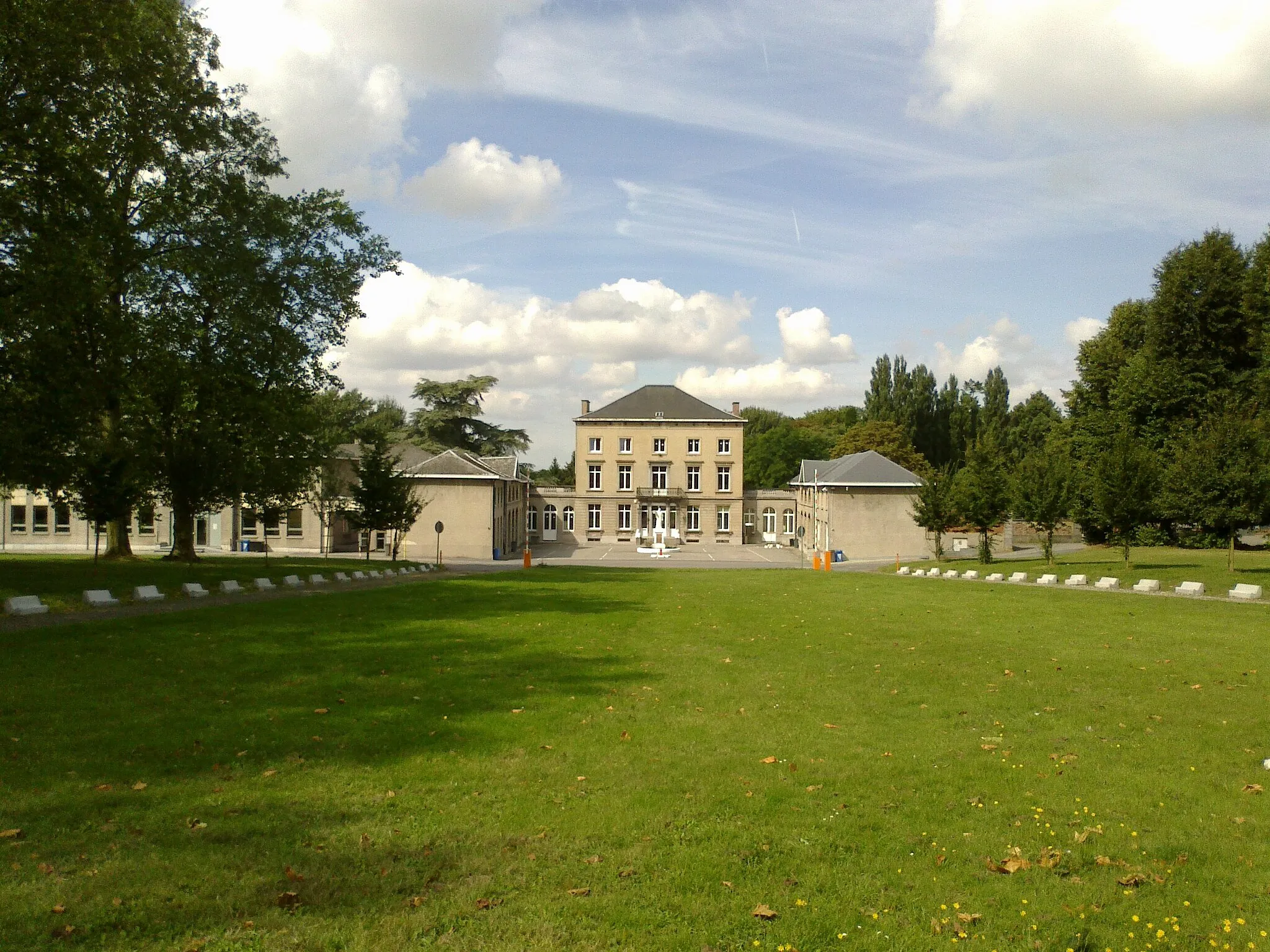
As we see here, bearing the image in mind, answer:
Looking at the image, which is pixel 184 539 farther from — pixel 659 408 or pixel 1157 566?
pixel 659 408

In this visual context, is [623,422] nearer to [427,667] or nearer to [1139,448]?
[1139,448]

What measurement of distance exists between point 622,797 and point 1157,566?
36.4m

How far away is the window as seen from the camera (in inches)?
3359

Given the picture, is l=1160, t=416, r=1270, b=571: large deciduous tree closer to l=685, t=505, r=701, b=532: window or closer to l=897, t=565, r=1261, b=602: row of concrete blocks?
l=897, t=565, r=1261, b=602: row of concrete blocks

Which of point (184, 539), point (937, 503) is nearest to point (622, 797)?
point (184, 539)

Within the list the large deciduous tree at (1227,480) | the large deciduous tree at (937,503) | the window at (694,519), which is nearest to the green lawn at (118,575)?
the large deciduous tree at (937,503)

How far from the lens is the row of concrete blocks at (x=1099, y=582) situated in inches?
1006

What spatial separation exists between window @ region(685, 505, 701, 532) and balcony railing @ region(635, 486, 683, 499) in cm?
169

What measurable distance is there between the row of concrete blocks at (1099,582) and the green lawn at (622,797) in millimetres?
12705

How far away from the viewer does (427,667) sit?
12.9m

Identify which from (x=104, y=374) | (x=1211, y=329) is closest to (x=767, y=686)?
(x=104, y=374)

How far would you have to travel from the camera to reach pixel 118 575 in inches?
969

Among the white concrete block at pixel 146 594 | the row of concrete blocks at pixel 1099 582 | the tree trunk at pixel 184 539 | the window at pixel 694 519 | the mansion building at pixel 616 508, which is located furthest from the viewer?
the window at pixel 694 519

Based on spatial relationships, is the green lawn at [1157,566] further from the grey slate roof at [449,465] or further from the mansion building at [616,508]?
the grey slate roof at [449,465]
